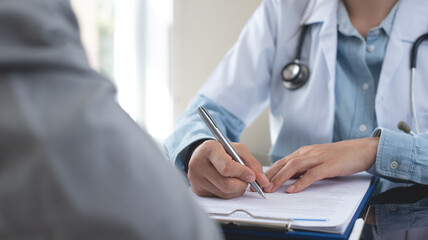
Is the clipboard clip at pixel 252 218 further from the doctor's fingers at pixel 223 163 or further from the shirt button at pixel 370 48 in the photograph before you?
the shirt button at pixel 370 48

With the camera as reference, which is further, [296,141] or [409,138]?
A: [296,141]

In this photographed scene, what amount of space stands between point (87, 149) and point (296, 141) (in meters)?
0.89

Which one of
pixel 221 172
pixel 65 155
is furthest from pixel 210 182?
pixel 65 155

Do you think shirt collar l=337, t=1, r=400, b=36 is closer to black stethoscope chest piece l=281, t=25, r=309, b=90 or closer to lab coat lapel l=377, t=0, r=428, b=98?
lab coat lapel l=377, t=0, r=428, b=98

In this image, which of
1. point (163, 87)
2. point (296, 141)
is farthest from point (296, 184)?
point (163, 87)

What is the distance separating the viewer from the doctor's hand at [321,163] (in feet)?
2.12

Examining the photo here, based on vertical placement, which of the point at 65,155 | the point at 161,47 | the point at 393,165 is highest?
the point at 65,155

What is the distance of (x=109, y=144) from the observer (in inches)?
6.8

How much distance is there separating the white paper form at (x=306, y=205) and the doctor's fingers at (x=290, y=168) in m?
0.02

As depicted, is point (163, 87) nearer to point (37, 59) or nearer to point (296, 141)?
point (296, 141)

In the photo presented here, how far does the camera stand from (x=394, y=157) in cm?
73

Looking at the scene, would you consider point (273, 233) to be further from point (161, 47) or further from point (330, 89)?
point (161, 47)

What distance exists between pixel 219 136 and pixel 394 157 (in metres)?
0.33

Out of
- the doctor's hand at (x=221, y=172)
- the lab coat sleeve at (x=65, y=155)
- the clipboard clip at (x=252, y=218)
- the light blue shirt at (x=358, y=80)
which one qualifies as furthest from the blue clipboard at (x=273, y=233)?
the light blue shirt at (x=358, y=80)
